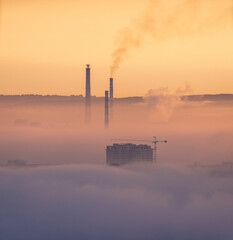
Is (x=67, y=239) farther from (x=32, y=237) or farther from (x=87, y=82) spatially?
(x=87, y=82)

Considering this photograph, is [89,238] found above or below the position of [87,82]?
below

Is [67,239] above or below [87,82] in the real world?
below

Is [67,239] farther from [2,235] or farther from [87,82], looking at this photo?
[87,82]

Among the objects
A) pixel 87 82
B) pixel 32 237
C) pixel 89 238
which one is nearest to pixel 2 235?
pixel 32 237

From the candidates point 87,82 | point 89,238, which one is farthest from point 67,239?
point 87,82

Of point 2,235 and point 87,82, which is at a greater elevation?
point 87,82

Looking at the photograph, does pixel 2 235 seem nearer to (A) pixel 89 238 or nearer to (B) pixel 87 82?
(A) pixel 89 238

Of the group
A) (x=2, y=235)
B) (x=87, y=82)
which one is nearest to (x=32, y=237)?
(x=2, y=235)
